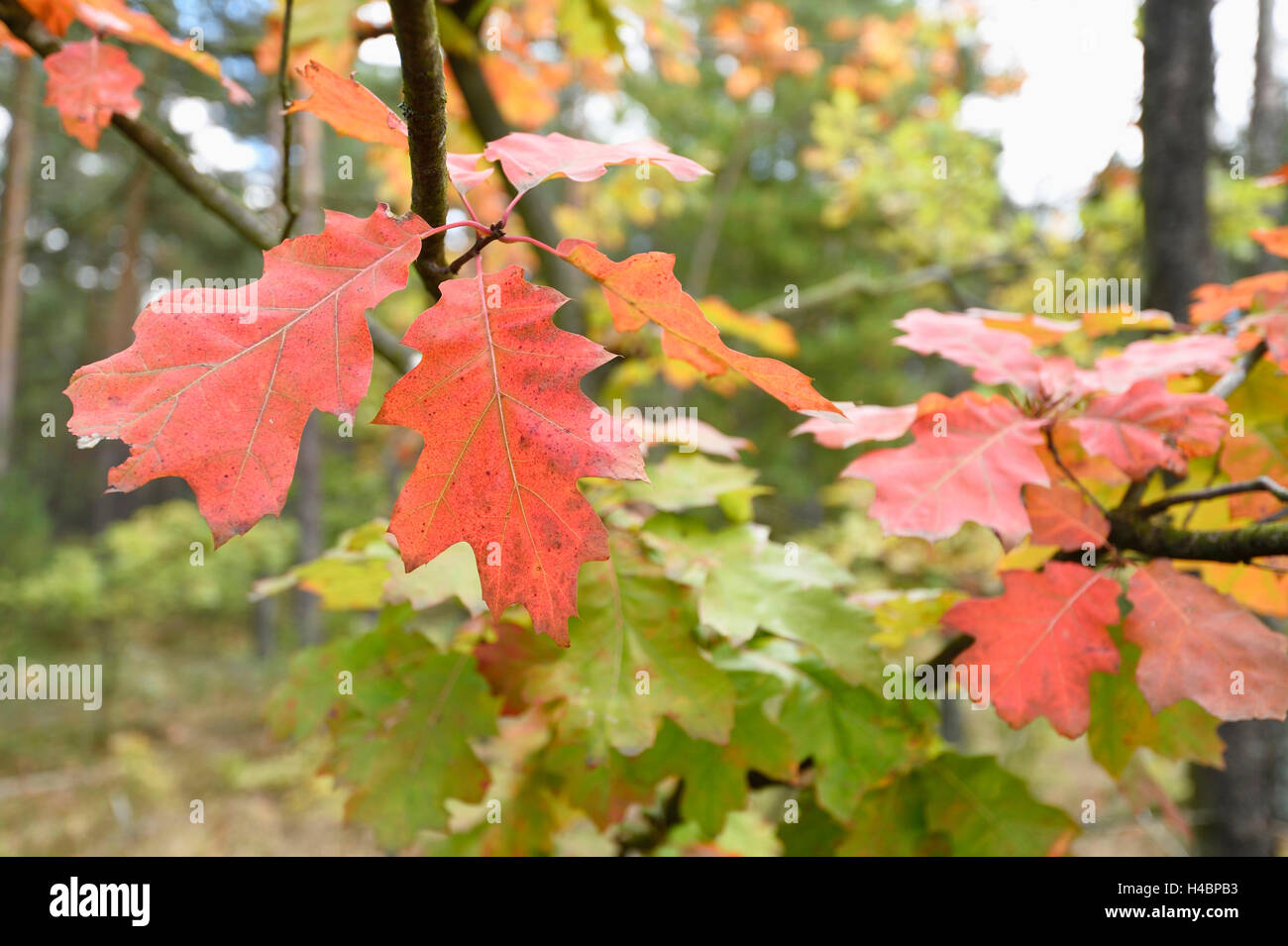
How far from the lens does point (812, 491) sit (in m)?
10.6

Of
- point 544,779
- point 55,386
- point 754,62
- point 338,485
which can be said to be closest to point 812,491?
point 754,62

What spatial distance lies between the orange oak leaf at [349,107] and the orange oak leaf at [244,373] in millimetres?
125

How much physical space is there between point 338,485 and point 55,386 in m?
7.99

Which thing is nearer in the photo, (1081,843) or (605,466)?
(605,466)

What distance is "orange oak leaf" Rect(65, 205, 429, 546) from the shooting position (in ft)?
2.09

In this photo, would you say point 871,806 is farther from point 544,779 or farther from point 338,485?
point 338,485

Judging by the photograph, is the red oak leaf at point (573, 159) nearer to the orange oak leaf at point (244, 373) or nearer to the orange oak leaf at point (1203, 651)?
the orange oak leaf at point (244, 373)

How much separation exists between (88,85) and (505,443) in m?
1.10

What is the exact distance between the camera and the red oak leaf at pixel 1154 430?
93 cm

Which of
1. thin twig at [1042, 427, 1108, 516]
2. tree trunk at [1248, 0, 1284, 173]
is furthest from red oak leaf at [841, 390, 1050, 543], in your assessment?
tree trunk at [1248, 0, 1284, 173]

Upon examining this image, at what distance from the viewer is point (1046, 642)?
0.96 meters

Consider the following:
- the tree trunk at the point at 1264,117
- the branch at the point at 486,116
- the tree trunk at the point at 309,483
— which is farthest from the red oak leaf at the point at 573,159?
the tree trunk at the point at 309,483

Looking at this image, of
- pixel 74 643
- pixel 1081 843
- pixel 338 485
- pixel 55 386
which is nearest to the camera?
pixel 1081 843

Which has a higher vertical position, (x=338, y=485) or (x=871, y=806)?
(x=338, y=485)
